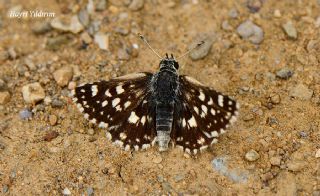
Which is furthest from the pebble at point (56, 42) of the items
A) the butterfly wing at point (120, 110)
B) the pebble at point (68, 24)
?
→ the butterfly wing at point (120, 110)

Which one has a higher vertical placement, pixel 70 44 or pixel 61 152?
pixel 70 44

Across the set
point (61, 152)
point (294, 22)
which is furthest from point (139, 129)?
point (294, 22)

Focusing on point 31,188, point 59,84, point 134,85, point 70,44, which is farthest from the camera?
point 70,44

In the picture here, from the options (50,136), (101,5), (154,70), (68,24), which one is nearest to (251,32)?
(154,70)

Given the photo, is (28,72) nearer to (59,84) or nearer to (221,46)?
(59,84)

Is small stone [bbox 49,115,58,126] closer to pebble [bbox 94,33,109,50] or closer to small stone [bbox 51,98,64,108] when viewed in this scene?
small stone [bbox 51,98,64,108]

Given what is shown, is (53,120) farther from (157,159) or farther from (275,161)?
(275,161)

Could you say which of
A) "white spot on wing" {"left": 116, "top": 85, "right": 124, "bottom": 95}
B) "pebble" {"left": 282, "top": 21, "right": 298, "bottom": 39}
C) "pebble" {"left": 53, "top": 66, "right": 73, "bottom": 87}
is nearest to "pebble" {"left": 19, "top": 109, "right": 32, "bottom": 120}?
"pebble" {"left": 53, "top": 66, "right": 73, "bottom": 87}
